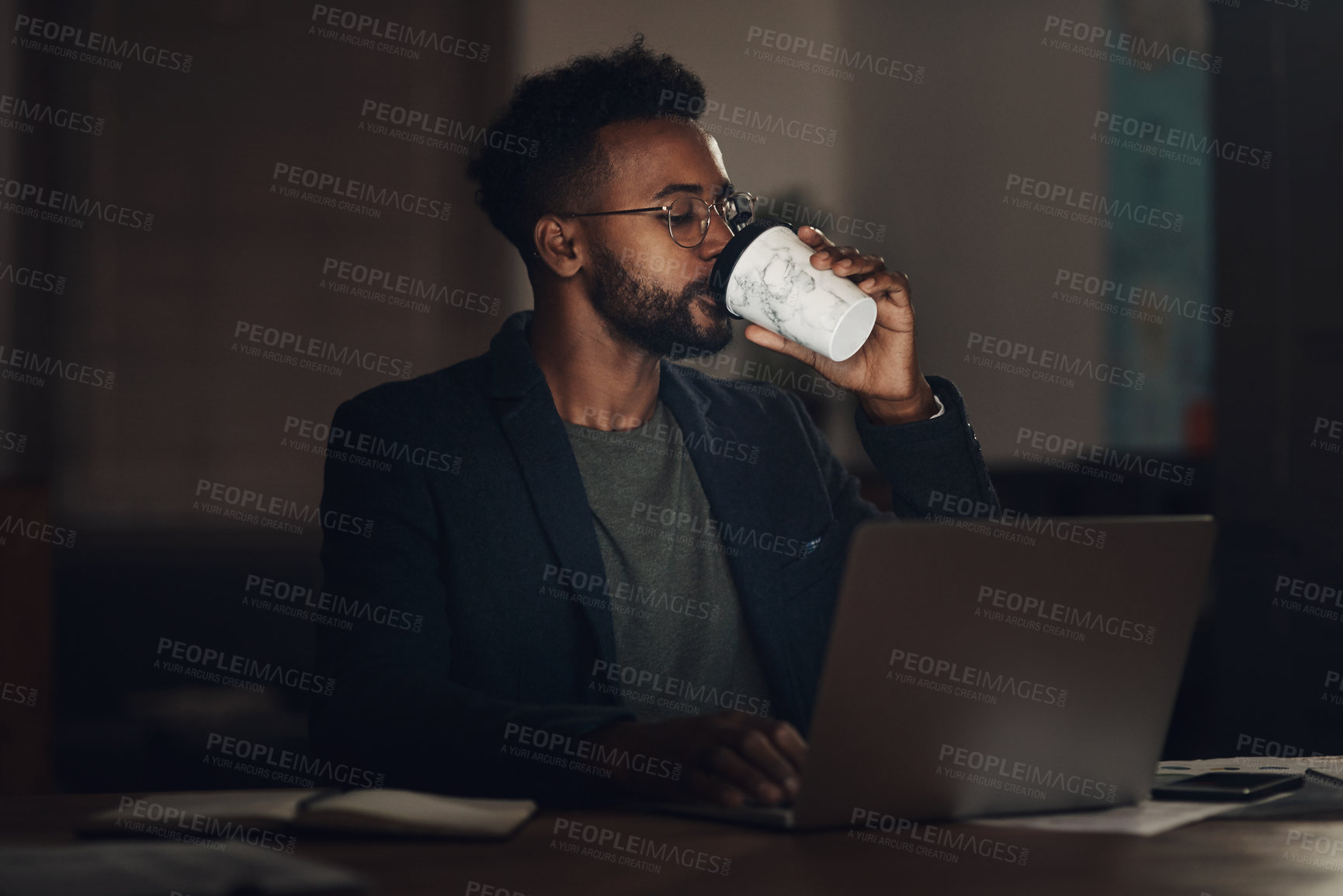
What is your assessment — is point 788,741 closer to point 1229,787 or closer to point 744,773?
point 744,773

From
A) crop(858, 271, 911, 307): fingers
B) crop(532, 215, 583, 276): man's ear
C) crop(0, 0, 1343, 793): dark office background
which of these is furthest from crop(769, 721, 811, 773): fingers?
crop(0, 0, 1343, 793): dark office background

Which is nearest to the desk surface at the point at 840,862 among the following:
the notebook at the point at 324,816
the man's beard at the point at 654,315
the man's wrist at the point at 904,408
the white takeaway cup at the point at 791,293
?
the notebook at the point at 324,816

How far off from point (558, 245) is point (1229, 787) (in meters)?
1.15

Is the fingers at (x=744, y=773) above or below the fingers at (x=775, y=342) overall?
below

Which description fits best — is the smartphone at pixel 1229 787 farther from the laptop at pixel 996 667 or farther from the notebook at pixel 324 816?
the notebook at pixel 324 816

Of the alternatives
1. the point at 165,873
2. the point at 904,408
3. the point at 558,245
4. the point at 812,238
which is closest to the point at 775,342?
the point at 812,238

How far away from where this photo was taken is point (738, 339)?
11.6ft

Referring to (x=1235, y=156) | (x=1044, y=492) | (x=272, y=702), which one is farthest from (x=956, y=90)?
(x=272, y=702)

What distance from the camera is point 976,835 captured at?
885 mm

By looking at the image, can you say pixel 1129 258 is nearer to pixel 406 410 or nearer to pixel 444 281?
pixel 444 281

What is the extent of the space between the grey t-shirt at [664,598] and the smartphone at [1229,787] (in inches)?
24.2

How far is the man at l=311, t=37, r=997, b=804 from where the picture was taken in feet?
4.62

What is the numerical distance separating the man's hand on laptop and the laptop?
0.02m

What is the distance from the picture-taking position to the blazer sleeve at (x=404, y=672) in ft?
3.56
